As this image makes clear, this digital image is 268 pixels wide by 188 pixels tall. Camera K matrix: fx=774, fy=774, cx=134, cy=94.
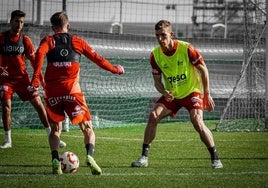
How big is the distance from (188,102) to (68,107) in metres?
1.95

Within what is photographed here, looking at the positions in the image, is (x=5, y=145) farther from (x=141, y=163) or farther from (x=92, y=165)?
(x=92, y=165)

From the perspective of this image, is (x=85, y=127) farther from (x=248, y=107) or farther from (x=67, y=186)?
(x=248, y=107)

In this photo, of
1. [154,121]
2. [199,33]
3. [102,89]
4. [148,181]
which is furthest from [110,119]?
[199,33]

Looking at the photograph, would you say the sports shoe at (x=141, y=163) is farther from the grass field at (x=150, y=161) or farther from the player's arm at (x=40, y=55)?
the player's arm at (x=40, y=55)

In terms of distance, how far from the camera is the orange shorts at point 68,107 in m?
10.7

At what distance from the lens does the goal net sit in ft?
64.0

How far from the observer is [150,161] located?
12.6m

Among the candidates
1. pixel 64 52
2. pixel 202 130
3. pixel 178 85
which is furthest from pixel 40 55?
pixel 202 130

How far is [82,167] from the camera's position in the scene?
11680 millimetres

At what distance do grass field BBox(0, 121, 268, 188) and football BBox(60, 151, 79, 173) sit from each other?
13cm

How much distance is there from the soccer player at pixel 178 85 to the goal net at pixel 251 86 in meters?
7.63

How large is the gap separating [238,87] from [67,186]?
10763mm

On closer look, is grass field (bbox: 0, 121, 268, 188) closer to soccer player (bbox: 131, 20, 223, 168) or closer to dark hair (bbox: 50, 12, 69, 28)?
soccer player (bbox: 131, 20, 223, 168)

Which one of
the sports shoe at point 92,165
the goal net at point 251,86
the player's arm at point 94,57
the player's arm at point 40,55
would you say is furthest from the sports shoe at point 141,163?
the goal net at point 251,86
